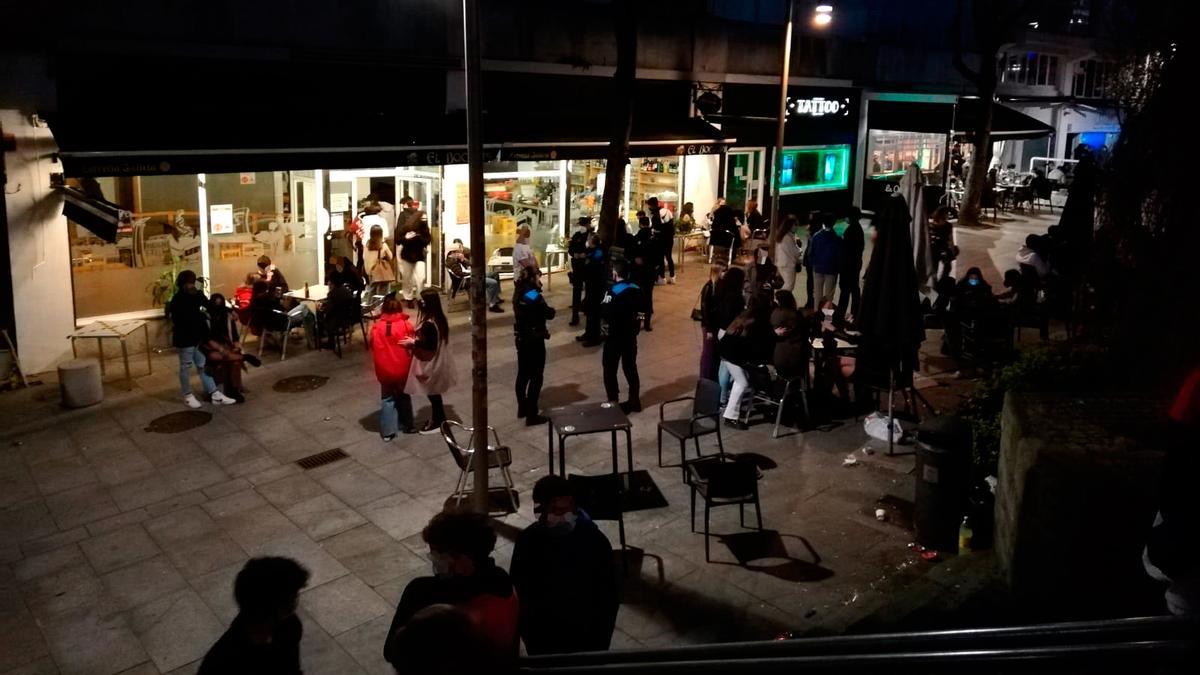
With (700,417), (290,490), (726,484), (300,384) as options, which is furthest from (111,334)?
(726,484)

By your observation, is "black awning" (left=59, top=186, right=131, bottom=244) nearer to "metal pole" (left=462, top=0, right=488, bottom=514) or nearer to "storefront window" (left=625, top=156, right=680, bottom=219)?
"metal pole" (left=462, top=0, right=488, bottom=514)

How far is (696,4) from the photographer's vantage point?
2261cm

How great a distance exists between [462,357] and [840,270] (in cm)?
639

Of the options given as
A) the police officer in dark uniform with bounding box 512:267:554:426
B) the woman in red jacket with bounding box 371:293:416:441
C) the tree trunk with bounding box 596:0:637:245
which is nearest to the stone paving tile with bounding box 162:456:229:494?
the woman in red jacket with bounding box 371:293:416:441

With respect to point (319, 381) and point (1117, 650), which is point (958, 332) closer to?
point (319, 381)

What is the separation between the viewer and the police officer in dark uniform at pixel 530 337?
10859 millimetres

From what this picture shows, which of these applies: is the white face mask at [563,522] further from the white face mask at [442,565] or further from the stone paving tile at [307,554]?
the stone paving tile at [307,554]

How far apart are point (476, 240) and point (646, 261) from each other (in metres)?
8.13

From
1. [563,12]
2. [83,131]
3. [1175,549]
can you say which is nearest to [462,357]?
[83,131]

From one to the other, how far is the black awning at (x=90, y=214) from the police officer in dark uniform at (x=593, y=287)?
6450 millimetres

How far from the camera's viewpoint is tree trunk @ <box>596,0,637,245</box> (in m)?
15.8

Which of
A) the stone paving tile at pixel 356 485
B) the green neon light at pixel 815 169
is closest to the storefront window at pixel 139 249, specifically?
the stone paving tile at pixel 356 485

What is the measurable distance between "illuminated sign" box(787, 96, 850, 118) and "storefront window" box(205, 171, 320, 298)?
13.8m

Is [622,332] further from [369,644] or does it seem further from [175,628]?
[175,628]
